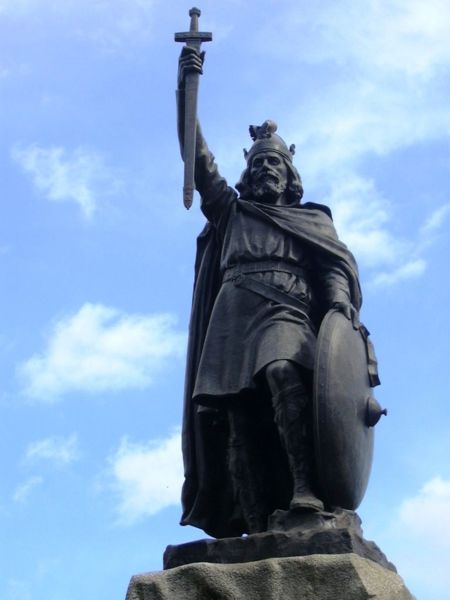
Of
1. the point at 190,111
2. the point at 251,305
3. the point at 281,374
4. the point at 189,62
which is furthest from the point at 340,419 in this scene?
the point at 189,62

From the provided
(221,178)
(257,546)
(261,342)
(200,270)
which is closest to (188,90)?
(221,178)

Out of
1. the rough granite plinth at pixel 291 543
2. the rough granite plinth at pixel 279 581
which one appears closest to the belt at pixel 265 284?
the rough granite plinth at pixel 291 543

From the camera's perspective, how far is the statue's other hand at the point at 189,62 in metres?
8.04

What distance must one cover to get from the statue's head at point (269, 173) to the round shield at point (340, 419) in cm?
135

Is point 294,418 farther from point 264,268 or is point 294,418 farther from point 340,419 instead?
point 264,268

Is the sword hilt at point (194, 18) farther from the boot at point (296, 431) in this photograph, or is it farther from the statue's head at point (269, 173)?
the boot at point (296, 431)

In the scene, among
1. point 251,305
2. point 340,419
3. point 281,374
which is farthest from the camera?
point 251,305

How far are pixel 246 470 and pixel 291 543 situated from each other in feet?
2.76

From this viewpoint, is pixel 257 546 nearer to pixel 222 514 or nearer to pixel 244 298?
pixel 222 514

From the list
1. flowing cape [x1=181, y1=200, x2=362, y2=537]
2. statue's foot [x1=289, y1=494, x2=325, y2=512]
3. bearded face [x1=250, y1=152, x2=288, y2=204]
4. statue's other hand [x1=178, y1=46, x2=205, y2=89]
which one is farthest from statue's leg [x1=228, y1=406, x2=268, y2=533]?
statue's other hand [x1=178, y1=46, x2=205, y2=89]

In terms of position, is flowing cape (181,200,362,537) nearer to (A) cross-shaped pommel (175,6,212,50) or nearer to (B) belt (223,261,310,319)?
(B) belt (223,261,310,319)

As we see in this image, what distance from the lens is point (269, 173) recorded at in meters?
8.30

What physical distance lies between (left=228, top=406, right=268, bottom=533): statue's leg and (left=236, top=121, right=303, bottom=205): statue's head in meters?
1.70

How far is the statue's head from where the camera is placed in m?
8.30
